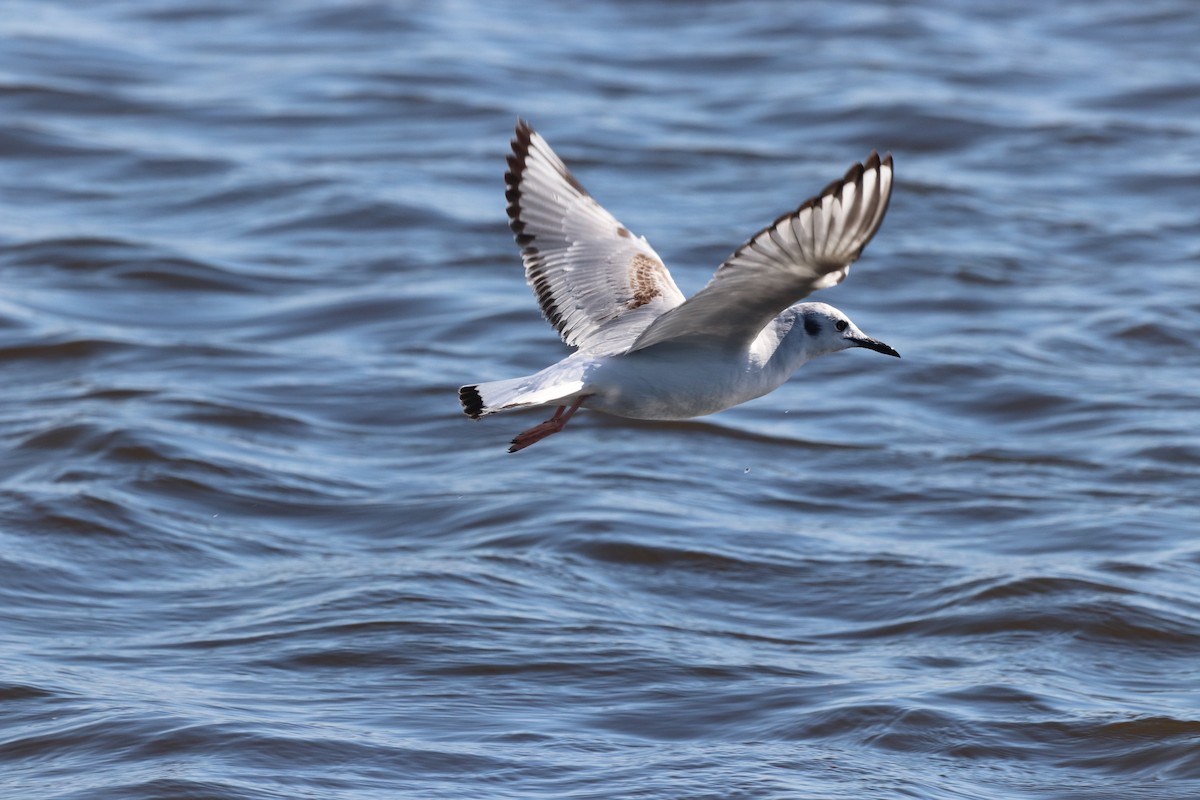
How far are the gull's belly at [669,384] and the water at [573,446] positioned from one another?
4.83ft

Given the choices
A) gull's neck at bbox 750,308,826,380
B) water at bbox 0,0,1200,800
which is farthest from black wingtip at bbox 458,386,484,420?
water at bbox 0,0,1200,800

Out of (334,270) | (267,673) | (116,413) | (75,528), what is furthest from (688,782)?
(334,270)

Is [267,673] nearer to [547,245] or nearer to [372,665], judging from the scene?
[372,665]

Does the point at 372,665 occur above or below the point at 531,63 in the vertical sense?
below

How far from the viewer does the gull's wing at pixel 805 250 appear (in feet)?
17.3

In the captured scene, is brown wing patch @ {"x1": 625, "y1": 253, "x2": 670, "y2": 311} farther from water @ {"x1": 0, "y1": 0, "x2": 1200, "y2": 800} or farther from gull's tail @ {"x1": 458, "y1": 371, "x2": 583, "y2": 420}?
water @ {"x1": 0, "y1": 0, "x2": 1200, "y2": 800}

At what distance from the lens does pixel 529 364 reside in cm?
1198

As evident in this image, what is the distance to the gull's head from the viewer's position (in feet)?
21.3

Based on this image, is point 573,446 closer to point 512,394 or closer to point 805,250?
point 512,394

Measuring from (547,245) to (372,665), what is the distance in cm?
197

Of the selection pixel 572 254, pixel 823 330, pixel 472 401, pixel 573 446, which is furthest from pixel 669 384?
pixel 573 446

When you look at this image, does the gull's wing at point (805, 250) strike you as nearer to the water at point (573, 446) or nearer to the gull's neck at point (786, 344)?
the gull's neck at point (786, 344)

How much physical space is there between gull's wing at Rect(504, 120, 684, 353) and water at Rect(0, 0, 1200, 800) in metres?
1.63

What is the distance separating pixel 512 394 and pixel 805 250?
3.44 ft
